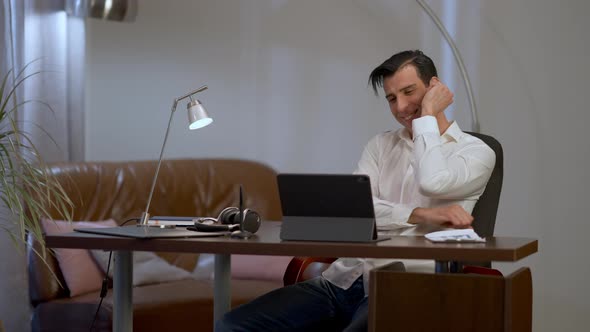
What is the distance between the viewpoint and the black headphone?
212 centimetres

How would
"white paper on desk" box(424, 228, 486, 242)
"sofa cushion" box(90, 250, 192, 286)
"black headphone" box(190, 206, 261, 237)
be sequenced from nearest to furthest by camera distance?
1. "white paper on desk" box(424, 228, 486, 242)
2. "black headphone" box(190, 206, 261, 237)
3. "sofa cushion" box(90, 250, 192, 286)

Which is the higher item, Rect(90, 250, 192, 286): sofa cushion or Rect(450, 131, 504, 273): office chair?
Rect(450, 131, 504, 273): office chair

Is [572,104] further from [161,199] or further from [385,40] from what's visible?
[161,199]

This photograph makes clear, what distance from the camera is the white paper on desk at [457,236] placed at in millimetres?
1912

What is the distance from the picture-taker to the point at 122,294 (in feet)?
7.28


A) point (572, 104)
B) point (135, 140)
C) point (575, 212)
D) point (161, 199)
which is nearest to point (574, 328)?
point (575, 212)

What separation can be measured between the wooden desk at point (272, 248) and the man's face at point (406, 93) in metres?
0.63

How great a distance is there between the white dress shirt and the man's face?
0.10m

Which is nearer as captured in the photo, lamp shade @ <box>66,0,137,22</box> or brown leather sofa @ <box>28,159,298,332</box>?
brown leather sofa @ <box>28,159,298,332</box>

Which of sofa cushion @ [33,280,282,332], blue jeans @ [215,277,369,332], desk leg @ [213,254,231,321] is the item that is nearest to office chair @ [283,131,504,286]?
blue jeans @ [215,277,369,332]

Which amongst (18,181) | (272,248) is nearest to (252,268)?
(18,181)

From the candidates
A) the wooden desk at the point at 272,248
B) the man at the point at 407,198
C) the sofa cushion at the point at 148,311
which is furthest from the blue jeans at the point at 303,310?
the sofa cushion at the point at 148,311

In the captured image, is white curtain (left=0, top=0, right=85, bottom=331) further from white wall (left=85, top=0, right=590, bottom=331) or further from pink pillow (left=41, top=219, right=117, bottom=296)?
white wall (left=85, top=0, right=590, bottom=331)

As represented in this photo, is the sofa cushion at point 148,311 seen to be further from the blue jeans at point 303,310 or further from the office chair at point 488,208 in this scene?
the office chair at point 488,208
